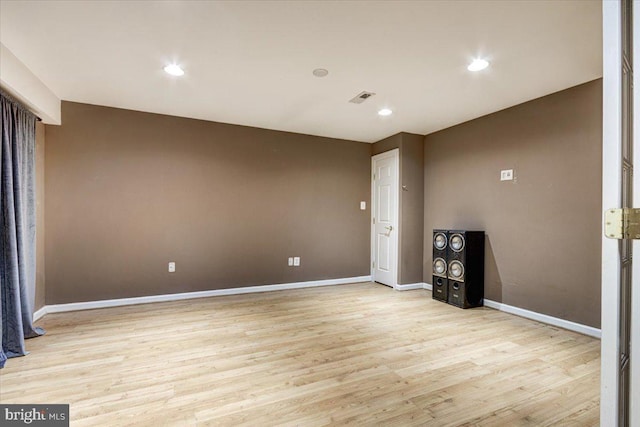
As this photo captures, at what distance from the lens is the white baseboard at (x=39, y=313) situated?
10.6 ft

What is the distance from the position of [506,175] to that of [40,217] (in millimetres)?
5376

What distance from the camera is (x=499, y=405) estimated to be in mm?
1860

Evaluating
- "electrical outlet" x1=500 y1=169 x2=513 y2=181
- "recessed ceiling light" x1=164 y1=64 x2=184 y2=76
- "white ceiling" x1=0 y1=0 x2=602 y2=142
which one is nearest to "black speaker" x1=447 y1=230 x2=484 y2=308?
"electrical outlet" x1=500 y1=169 x2=513 y2=181

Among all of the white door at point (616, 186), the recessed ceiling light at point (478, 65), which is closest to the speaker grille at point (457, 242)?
the recessed ceiling light at point (478, 65)

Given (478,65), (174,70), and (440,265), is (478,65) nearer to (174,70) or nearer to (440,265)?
(440,265)

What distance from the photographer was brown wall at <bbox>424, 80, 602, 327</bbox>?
297cm

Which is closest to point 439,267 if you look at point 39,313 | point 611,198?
point 611,198

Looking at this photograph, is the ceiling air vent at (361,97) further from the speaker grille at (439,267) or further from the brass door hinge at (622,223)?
the brass door hinge at (622,223)

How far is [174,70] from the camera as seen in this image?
2.79 m

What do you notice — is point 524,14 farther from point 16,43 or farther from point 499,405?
point 16,43

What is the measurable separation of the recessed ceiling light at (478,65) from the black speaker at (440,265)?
2.07 metres

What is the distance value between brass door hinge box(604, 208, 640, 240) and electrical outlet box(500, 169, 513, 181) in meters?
3.13

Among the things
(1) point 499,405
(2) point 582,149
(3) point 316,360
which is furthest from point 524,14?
(3) point 316,360

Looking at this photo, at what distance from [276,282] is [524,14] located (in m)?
4.12
